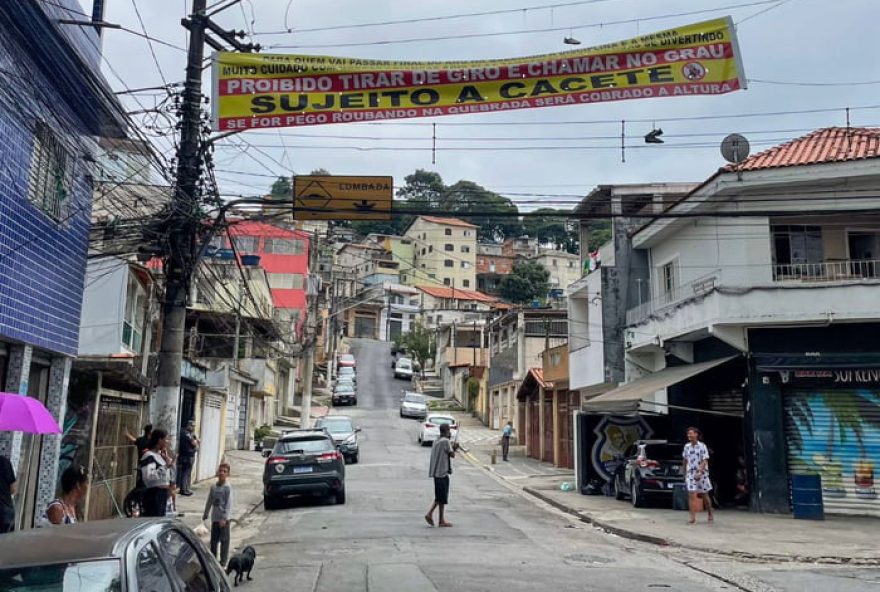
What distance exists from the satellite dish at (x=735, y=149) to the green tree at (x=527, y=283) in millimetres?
70570

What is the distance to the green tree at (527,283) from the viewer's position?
297ft

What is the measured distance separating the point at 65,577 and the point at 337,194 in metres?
8.82

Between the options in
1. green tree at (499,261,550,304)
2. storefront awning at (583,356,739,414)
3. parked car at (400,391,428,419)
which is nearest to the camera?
storefront awning at (583,356,739,414)

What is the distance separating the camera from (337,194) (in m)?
12.1

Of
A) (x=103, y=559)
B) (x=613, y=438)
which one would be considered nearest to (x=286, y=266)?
(x=613, y=438)

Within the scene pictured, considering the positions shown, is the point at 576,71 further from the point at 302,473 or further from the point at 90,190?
the point at 302,473

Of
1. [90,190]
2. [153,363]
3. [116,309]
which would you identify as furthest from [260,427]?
[90,190]

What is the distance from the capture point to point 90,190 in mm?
12688

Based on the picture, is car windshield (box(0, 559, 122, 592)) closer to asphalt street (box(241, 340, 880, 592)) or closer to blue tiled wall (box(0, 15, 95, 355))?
asphalt street (box(241, 340, 880, 592))

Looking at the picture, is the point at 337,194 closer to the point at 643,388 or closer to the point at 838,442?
the point at 643,388

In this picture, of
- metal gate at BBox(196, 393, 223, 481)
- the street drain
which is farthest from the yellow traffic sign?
metal gate at BBox(196, 393, 223, 481)

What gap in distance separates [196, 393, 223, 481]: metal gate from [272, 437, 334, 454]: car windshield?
6.24 m

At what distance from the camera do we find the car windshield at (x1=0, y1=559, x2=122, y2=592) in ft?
12.3

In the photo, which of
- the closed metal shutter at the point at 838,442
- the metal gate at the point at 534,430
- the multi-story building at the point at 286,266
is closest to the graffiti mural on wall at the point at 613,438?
the closed metal shutter at the point at 838,442
